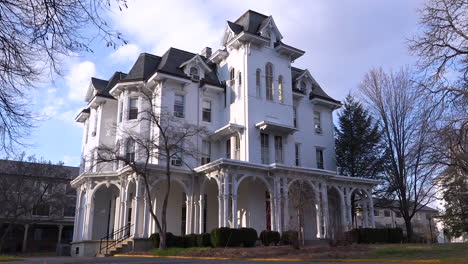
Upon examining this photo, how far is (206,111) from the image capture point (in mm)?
31531

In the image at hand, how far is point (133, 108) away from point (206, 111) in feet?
17.6

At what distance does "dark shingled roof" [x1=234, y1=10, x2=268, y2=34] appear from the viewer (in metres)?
31.4

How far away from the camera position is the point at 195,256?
18562mm

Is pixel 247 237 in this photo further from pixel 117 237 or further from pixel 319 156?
pixel 319 156

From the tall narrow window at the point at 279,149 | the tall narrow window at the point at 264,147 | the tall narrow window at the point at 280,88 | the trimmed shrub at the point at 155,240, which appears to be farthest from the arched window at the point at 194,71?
the trimmed shrub at the point at 155,240

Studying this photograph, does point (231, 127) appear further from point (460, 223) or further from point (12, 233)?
point (12, 233)

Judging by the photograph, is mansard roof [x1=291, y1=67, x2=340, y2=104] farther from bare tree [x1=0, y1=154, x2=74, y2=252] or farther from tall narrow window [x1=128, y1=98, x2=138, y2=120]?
bare tree [x1=0, y1=154, x2=74, y2=252]

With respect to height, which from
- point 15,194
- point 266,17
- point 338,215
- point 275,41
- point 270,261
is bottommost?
point 270,261

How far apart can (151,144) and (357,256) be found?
1451cm

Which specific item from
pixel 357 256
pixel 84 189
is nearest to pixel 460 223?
pixel 357 256

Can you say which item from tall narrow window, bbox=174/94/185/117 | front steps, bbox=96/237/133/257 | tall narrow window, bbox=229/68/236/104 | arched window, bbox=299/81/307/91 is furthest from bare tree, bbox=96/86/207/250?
arched window, bbox=299/81/307/91

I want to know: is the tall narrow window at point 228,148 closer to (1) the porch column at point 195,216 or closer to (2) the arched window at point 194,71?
(1) the porch column at point 195,216

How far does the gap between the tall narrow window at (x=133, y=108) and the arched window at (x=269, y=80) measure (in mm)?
9601

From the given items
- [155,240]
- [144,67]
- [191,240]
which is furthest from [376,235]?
[144,67]
